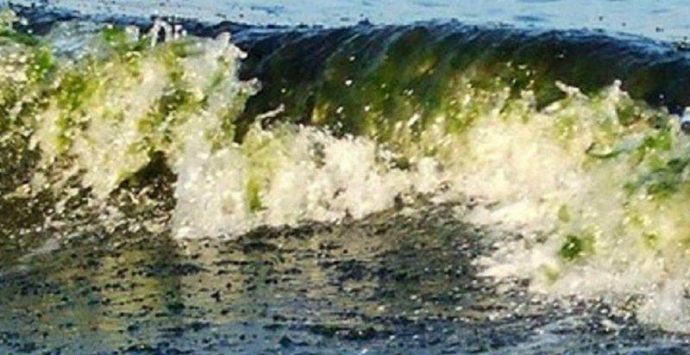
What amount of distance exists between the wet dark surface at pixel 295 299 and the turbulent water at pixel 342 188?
0.02 metres

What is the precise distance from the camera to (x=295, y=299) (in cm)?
851

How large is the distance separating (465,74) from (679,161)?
2.82 m

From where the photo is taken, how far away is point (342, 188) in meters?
10.6

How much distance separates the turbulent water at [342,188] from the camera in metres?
8.10

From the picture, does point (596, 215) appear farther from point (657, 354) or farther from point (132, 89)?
point (132, 89)

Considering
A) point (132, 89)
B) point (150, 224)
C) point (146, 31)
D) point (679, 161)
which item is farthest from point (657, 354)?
point (146, 31)

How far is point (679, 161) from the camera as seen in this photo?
888cm

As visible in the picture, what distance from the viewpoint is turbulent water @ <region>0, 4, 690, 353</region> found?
26.6 ft

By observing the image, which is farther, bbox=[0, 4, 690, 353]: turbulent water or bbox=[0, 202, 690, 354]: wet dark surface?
bbox=[0, 4, 690, 353]: turbulent water

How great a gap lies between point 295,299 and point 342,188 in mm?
2199

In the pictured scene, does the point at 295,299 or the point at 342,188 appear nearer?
the point at 295,299

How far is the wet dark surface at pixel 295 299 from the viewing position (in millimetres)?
7684

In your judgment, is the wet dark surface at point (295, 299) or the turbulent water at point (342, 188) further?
the turbulent water at point (342, 188)

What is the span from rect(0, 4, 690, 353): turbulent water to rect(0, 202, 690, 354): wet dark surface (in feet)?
0.06
